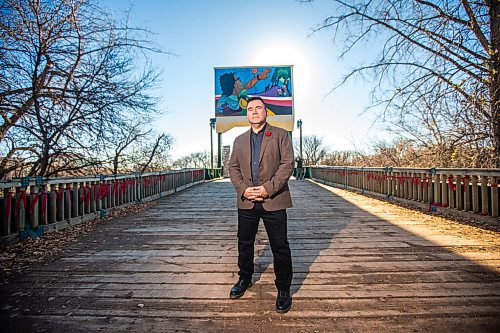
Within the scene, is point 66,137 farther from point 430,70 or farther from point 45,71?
point 430,70

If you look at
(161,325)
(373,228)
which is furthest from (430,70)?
(161,325)

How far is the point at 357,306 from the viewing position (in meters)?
2.10

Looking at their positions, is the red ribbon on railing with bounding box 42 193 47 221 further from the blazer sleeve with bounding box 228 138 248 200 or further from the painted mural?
the painted mural

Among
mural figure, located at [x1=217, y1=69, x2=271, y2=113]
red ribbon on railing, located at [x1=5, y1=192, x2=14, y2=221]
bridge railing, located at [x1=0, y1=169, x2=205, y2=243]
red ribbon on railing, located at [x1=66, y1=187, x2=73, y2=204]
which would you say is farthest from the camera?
mural figure, located at [x1=217, y1=69, x2=271, y2=113]

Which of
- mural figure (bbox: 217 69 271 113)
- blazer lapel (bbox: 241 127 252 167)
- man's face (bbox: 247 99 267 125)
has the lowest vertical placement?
blazer lapel (bbox: 241 127 252 167)

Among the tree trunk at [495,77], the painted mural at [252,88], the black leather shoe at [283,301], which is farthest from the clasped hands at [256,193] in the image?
the painted mural at [252,88]

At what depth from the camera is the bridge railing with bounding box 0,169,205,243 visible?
3.81 m

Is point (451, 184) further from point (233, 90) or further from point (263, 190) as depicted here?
point (233, 90)

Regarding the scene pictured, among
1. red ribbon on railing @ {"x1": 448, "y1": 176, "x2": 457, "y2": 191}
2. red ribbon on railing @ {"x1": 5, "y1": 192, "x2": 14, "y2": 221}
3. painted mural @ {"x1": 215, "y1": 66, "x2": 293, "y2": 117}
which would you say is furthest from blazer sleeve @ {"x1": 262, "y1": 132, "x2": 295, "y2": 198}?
painted mural @ {"x1": 215, "y1": 66, "x2": 293, "y2": 117}

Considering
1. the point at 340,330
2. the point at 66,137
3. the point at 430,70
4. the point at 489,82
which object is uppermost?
the point at 430,70

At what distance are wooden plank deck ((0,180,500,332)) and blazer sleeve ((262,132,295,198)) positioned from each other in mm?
834

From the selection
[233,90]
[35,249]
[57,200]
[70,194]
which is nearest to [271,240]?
[35,249]

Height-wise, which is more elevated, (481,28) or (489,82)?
(481,28)

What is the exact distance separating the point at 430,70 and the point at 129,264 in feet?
22.1
